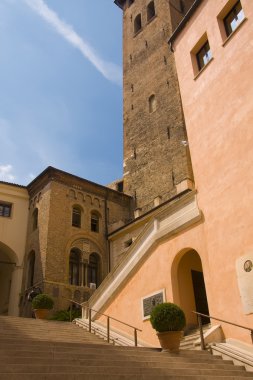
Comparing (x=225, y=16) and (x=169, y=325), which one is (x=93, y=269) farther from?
(x=225, y=16)

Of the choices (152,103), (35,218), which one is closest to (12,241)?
(35,218)

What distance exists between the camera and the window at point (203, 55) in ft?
43.7

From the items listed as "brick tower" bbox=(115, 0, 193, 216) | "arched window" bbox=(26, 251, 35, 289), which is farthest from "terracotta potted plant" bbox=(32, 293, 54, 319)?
"brick tower" bbox=(115, 0, 193, 216)

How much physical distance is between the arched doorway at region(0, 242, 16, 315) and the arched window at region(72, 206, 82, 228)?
3.70m

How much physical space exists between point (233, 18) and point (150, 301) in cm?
919

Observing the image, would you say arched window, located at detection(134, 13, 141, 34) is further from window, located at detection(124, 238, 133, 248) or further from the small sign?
the small sign

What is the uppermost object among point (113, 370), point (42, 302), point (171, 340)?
point (42, 302)

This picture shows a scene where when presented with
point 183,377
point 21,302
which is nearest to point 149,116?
point 21,302

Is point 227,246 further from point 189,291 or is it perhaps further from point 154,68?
point 154,68

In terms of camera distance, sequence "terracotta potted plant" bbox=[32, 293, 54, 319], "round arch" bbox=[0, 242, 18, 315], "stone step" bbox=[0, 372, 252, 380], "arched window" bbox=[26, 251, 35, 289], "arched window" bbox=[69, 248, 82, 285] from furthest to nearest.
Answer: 1. "round arch" bbox=[0, 242, 18, 315]
2. "arched window" bbox=[26, 251, 35, 289]
3. "arched window" bbox=[69, 248, 82, 285]
4. "terracotta potted plant" bbox=[32, 293, 54, 319]
5. "stone step" bbox=[0, 372, 252, 380]

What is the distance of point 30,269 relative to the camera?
68.2 feet

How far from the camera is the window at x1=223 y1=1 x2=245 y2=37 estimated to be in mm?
12086

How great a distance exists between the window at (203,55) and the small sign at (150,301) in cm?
763

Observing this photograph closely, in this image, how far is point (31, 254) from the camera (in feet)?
69.3
